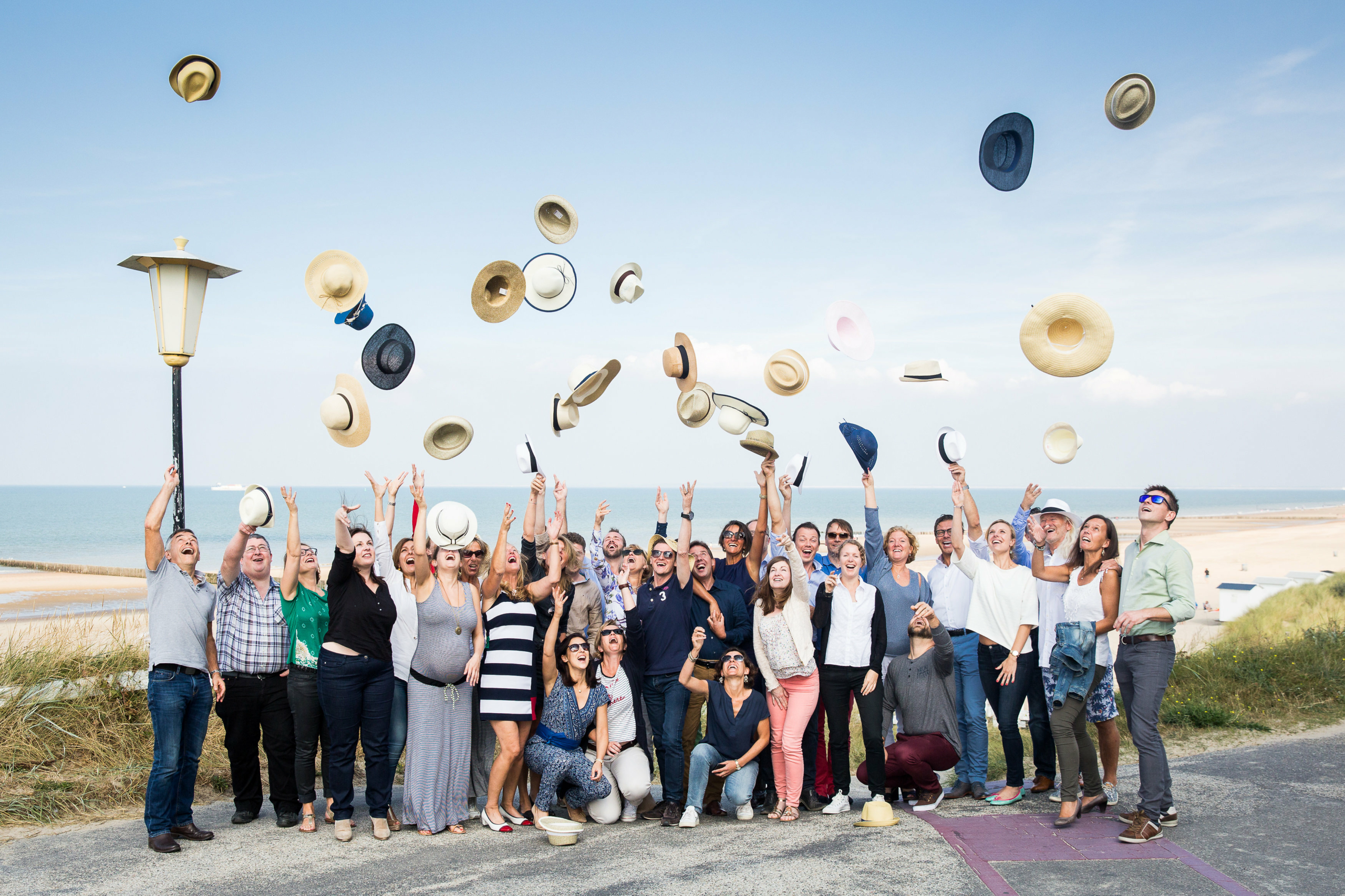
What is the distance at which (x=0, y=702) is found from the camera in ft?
24.7

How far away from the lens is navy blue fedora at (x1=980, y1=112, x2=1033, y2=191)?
27.0ft

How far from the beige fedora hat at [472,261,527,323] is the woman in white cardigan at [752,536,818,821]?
136 inches

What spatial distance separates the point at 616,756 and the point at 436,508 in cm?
A: 224

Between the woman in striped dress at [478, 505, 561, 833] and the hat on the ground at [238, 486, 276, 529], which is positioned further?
the woman in striped dress at [478, 505, 561, 833]

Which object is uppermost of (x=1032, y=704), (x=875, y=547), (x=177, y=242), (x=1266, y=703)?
(x=177, y=242)

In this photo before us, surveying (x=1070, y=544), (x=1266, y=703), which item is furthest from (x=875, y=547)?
(x=1266, y=703)

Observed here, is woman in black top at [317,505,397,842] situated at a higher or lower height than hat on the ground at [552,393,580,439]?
lower

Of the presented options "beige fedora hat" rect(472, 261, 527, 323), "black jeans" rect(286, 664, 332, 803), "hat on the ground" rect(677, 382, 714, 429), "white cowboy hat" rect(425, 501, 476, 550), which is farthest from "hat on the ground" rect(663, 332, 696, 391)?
"black jeans" rect(286, 664, 332, 803)

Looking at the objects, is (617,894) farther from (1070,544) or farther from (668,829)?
(1070,544)

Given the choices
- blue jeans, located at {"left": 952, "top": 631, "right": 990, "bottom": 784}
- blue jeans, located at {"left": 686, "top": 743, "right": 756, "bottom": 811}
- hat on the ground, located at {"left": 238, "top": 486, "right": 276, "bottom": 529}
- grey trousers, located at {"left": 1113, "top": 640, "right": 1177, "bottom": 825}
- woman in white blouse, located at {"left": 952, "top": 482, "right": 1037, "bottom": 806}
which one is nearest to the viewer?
grey trousers, located at {"left": 1113, "top": 640, "right": 1177, "bottom": 825}

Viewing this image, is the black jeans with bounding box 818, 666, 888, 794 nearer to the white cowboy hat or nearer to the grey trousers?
the grey trousers

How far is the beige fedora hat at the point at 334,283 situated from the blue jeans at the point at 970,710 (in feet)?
18.6

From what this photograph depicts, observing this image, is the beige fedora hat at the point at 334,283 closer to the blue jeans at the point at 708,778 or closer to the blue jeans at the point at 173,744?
the blue jeans at the point at 173,744

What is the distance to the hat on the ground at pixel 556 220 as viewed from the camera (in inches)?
335
